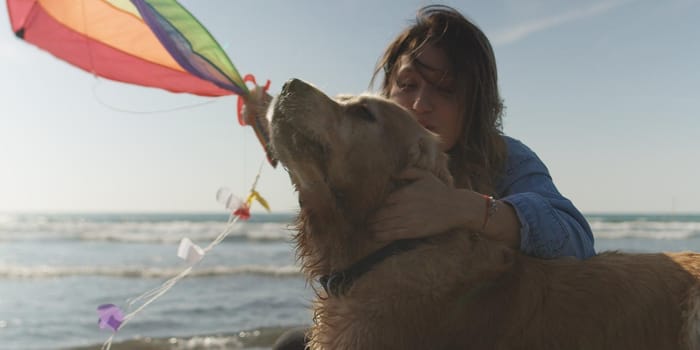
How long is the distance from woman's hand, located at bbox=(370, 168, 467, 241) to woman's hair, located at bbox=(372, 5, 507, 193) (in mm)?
1035

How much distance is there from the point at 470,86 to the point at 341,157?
1.56 meters

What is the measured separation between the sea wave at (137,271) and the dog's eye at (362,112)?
10.8 m

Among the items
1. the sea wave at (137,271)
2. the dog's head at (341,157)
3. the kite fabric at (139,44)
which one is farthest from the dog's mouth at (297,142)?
the sea wave at (137,271)

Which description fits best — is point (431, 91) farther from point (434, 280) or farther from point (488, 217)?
point (434, 280)

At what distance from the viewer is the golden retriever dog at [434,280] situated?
2.30 metres

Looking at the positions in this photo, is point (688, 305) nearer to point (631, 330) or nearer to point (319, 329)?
point (631, 330)

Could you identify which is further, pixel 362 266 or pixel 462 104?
pixel 462 104

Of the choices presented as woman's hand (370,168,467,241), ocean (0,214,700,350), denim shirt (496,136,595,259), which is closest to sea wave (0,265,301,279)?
ocean (0,214,700,350)

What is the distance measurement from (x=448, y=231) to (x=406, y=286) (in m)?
0.33

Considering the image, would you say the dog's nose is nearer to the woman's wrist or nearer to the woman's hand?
the woman's hand

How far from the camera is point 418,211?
2.35m

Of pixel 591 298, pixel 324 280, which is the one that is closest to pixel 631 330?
pixel 591 298

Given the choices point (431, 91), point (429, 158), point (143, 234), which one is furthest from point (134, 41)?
point (143, 234)

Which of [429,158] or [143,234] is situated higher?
[143,234]
